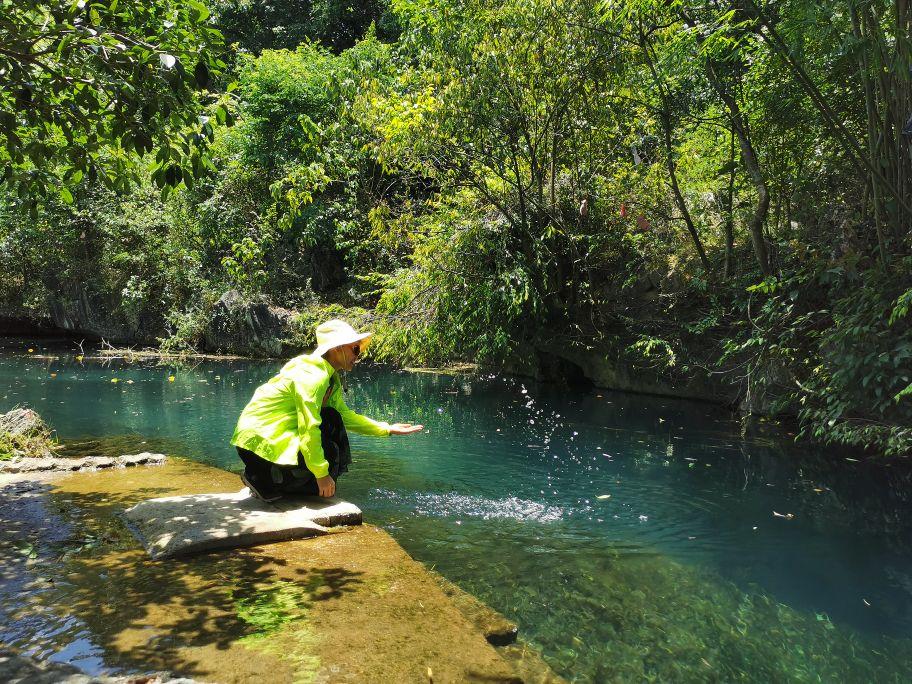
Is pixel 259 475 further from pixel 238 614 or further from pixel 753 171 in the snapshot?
pixel 753 171

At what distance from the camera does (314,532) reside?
13.6 feet

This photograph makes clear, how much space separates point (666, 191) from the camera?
11312 mm

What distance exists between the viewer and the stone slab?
3738mm

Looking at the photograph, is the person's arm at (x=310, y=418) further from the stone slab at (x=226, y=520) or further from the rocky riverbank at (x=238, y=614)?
the rocky riverbank at (x=238, y=614)

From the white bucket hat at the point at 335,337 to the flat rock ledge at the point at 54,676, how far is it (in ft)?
7.49

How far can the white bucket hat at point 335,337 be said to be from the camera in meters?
4.40

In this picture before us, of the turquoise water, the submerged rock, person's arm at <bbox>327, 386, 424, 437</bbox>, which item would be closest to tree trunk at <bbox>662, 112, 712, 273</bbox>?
the turquoise water

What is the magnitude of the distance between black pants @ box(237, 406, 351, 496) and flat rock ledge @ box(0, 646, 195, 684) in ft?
6.17

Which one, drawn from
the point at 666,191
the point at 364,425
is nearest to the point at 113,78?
the point at 364,425

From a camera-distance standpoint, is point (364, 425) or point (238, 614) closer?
point (238, 614)

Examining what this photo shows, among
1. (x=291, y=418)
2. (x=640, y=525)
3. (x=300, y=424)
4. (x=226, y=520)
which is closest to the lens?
(x=226, y=520)

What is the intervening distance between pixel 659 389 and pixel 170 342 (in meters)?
13.8

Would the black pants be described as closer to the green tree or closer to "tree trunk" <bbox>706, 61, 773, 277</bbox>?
the green tree

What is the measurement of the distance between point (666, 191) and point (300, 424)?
891 centimetres
